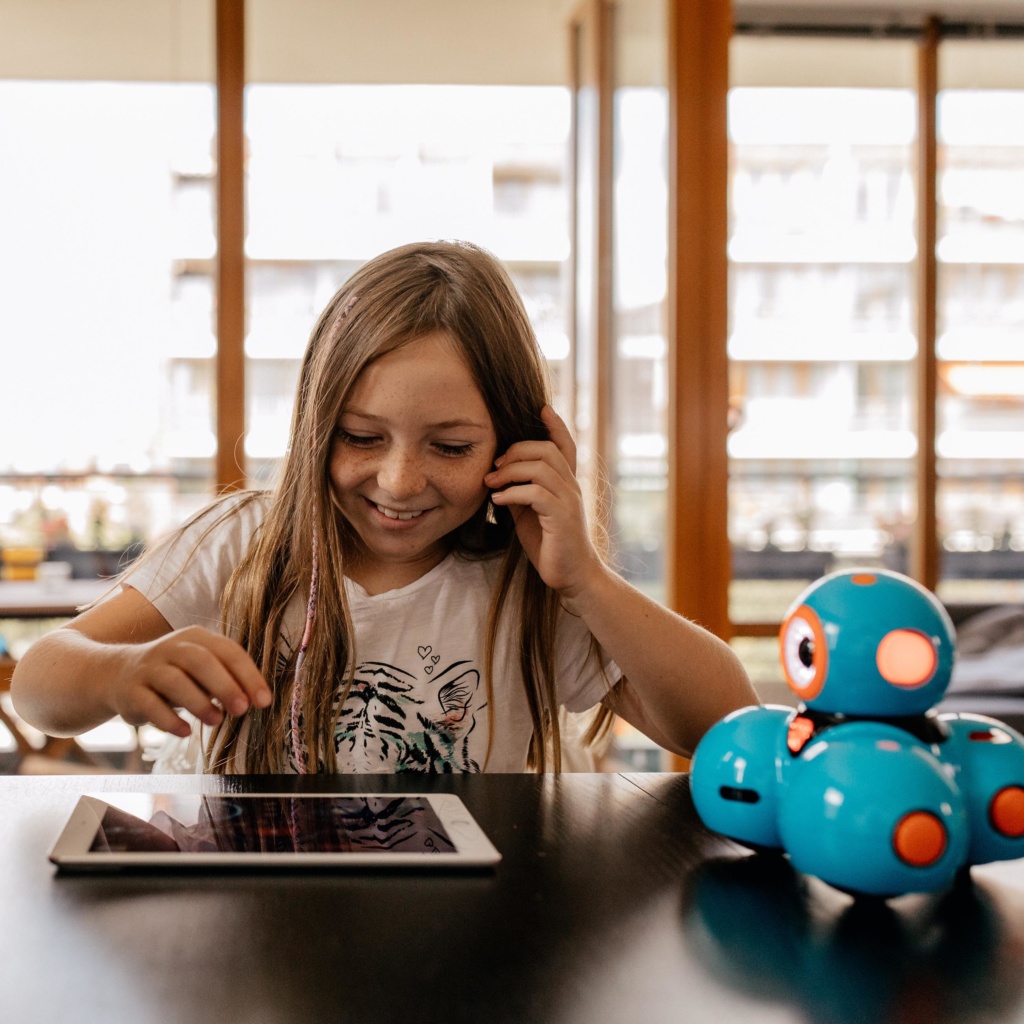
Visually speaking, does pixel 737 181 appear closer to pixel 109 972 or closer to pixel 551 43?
pixel 551 43

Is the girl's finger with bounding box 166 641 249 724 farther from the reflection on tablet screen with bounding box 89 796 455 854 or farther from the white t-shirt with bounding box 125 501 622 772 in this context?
the white t-shirt with bounding box 125 501 622 772

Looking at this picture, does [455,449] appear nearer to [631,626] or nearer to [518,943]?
[631,626]

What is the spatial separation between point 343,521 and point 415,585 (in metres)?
0.10

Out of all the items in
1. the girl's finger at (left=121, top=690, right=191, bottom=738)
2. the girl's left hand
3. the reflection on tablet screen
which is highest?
the girl's left hand

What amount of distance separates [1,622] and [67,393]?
656 mm

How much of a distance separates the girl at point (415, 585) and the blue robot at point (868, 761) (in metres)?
0.37

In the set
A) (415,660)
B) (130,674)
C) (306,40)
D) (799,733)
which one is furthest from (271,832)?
(306,40)

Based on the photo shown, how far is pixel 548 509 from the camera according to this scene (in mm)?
1030

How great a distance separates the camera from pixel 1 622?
325cm

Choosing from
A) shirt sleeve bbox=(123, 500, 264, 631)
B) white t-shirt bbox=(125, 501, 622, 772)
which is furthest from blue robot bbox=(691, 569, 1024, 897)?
shirt sleeve bbox=(123, 500, 264, 631)

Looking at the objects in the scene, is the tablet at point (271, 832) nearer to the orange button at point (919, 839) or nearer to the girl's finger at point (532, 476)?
the orange button at point (919, 839)

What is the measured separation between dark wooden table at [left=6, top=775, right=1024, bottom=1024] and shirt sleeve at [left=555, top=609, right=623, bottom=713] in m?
0.48

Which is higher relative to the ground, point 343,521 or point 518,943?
point 343,521

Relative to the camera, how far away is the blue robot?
1.85ft
